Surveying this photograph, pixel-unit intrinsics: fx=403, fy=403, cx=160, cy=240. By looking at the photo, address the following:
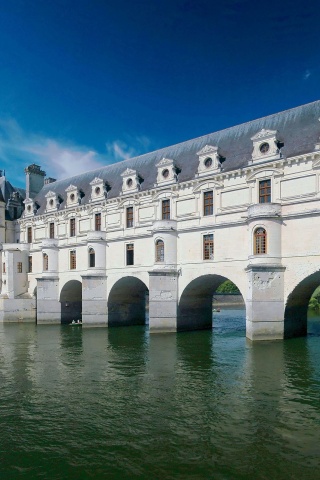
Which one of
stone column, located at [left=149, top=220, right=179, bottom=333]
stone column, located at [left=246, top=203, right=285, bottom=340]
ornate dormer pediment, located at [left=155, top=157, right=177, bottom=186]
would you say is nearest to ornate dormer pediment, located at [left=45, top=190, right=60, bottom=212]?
ornate dormer pediment, located at [left=155, top=157, right=177, bottom=186]

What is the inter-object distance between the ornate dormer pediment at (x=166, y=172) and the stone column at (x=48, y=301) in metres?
16.4

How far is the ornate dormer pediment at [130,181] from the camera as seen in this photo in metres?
36.3

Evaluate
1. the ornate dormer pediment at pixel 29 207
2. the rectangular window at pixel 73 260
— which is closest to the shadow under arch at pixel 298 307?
the rectangular window at pixel 73 260

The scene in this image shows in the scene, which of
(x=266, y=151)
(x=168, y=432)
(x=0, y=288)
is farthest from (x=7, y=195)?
(x=168, y=432)

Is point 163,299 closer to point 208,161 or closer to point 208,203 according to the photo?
point 208,203

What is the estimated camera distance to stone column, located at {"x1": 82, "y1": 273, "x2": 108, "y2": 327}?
121ft

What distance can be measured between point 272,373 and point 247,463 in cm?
940

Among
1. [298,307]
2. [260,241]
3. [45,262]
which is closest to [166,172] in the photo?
Answer: [260,241]

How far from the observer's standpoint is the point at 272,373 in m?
18.7

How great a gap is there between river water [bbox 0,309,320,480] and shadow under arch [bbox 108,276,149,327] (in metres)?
11.8

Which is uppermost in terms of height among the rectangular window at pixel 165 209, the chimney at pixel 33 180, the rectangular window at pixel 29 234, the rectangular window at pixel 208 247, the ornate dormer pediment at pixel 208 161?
the chimney at pixel 33 180

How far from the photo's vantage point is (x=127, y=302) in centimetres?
3919

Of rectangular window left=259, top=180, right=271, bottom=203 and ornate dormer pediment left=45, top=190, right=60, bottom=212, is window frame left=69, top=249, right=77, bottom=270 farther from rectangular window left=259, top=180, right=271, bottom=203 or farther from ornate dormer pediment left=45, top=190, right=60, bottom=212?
rectangular window left=259, top=180, right=271, bottom=203

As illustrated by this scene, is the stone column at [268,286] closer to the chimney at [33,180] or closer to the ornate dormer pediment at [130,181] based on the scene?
the ornate dormer pediment at [130,181]
